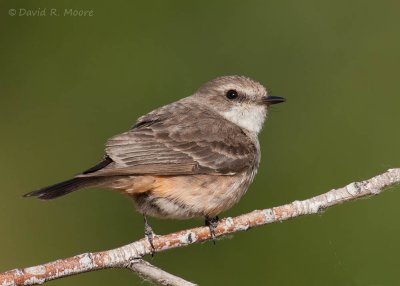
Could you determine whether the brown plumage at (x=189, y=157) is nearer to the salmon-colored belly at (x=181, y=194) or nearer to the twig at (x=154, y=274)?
the salmon-colored belly at (x=181, y=194)

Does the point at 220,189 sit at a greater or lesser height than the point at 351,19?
lesser

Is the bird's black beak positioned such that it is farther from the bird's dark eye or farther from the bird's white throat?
the bird's dark eye

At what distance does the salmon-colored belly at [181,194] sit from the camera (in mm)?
4984

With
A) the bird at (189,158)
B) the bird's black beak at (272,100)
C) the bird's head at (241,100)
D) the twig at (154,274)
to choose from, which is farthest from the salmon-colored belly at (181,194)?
the bird's black beak at (272,100)

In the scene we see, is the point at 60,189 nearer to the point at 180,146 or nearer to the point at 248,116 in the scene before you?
the point at 180,146

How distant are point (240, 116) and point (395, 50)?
1.75 meters

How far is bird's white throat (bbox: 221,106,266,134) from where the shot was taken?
6.03m

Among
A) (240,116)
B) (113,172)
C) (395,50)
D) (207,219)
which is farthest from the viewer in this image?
(395,50)

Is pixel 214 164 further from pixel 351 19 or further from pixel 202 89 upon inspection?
pixel 351 19

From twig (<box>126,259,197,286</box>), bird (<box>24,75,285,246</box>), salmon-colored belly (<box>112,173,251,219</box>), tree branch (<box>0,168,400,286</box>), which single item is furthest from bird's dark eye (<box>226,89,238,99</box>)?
twig (<box>126,259,197,286</box>)

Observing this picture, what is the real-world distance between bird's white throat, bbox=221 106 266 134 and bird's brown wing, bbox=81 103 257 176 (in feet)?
0.42

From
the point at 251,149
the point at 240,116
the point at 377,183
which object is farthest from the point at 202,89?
the point at 377,183

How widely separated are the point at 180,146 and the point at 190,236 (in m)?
1.03

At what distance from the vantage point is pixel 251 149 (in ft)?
18.8
